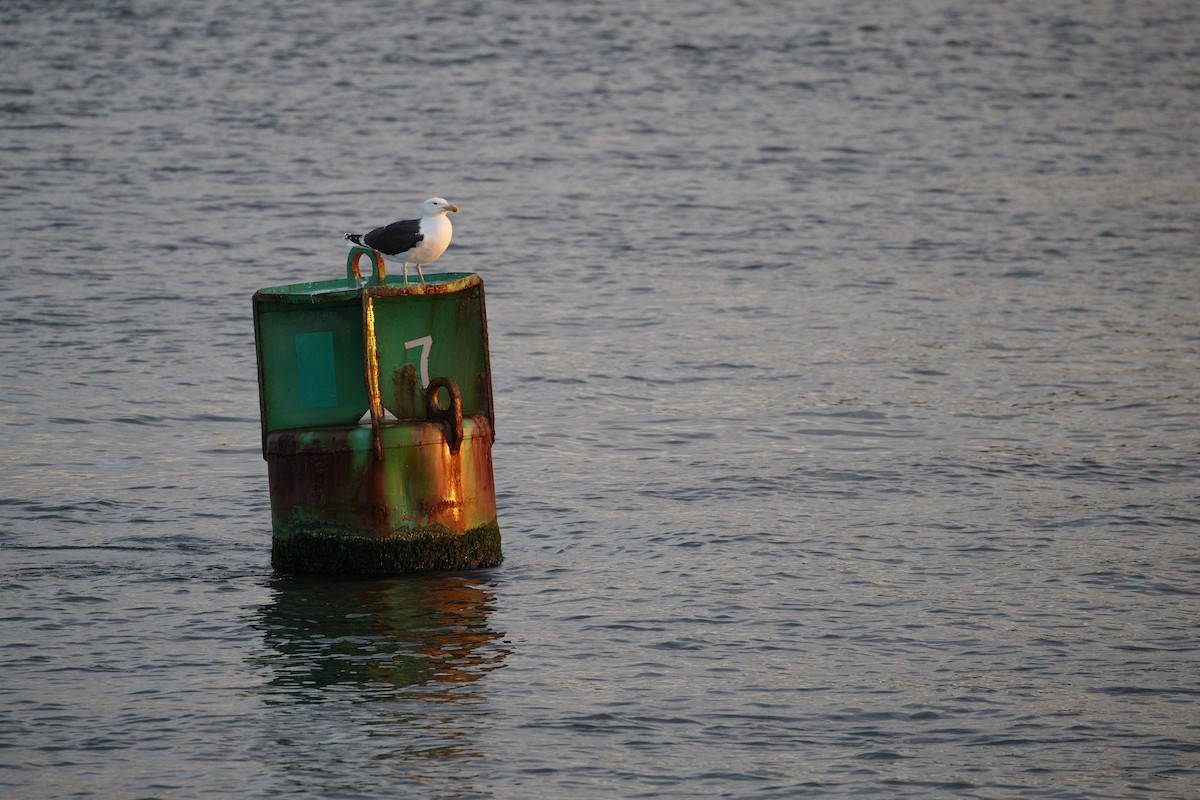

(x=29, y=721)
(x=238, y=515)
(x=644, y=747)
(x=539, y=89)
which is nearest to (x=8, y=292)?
(x=238, y=515)

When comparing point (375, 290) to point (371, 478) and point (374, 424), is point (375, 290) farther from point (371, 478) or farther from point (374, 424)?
point (371, 478)

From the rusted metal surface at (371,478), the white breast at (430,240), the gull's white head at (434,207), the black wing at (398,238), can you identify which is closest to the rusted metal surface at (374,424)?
the rusted metal surface at (371,478)

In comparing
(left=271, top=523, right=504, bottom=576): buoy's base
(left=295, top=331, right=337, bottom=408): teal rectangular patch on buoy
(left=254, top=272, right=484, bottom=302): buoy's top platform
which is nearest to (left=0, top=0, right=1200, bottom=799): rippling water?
(left=271, top=523, right=504, bottom=576): buoy's base

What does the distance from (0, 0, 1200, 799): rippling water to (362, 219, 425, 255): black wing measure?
6.21ft

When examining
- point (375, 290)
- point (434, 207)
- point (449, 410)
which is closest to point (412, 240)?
point (434, 207)

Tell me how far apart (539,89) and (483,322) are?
74.6ft

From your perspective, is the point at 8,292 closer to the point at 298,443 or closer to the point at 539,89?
the point at 298,443

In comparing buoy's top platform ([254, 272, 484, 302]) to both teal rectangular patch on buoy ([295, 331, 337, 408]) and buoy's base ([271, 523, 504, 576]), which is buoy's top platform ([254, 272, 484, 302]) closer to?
teal rectangular patch on buoy ([295, 331, 337, 408])

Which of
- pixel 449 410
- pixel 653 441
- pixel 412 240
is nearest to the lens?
pixel 449 410

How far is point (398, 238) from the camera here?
1002 cm

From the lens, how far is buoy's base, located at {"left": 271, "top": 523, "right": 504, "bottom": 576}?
9.77m

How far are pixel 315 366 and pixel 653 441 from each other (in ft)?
13.8

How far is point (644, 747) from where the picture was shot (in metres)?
7.70

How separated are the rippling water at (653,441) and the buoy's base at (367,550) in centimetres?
13
